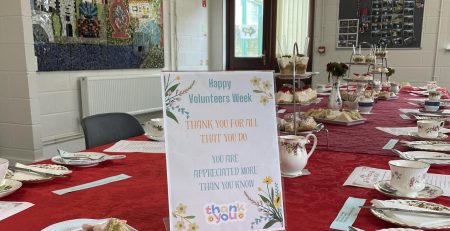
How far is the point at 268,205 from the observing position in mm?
686

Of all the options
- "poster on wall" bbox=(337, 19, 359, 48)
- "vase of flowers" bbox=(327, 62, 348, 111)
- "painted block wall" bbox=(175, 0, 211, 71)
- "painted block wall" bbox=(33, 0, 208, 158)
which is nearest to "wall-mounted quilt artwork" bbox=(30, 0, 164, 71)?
"painted block wall" bbox=(33, 0, 208, 158)

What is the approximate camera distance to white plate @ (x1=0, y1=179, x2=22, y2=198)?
2.97ft

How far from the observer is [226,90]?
695 mm

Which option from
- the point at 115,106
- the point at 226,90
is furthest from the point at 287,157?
the point at 115,106

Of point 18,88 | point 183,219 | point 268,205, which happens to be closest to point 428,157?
point 268,205

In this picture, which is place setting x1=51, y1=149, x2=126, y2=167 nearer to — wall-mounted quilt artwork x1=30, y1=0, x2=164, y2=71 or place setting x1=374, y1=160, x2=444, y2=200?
place setting x1=374, y1=160, x2=444, y2=200

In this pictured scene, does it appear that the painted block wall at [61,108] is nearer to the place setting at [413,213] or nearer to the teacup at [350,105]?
the teacup at [350,105]

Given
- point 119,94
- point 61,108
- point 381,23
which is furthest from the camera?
point 381,23

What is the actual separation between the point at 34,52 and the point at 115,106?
1028 mm

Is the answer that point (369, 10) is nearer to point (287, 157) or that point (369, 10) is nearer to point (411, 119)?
point (411, 119)

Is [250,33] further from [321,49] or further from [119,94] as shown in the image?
[119,94]

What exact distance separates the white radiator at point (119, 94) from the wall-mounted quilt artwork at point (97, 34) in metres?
0.15

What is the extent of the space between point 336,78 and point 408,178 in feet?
4.23

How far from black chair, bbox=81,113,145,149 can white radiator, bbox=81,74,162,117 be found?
1.47 metres
